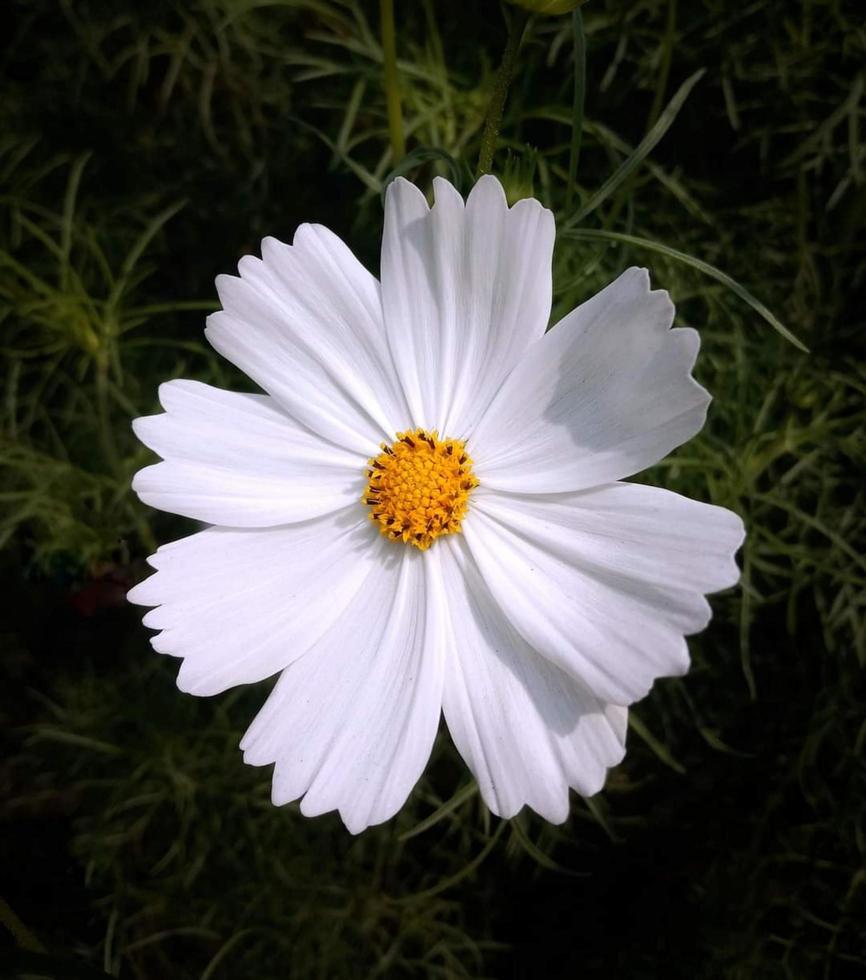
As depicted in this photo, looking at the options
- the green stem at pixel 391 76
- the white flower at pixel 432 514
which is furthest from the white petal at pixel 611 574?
the green stem at pixel 391 76

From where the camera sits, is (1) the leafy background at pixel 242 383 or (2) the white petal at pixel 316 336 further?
(1) the leafy background at pixel 242 383

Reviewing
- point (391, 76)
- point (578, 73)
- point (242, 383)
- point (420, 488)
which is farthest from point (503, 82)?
point (242, 383)

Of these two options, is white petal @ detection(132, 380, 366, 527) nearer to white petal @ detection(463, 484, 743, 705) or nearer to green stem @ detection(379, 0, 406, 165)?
white petal @ detection(463, 484, 743, 705)

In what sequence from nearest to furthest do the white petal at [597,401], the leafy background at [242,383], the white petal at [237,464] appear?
the white petal at [597,401], the white petal at [237,464], the leafy background at [242,383]

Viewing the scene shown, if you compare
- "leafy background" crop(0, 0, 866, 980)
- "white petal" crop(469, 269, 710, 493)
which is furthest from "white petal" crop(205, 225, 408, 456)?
"leafy background" crop(0, 0, 866, 980)

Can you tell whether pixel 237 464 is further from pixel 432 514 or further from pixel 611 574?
pixel 611 574

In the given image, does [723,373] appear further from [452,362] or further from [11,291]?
[11,291]

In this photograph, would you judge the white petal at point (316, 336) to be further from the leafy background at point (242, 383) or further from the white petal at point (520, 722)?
the leafy background at point (242, 383)
